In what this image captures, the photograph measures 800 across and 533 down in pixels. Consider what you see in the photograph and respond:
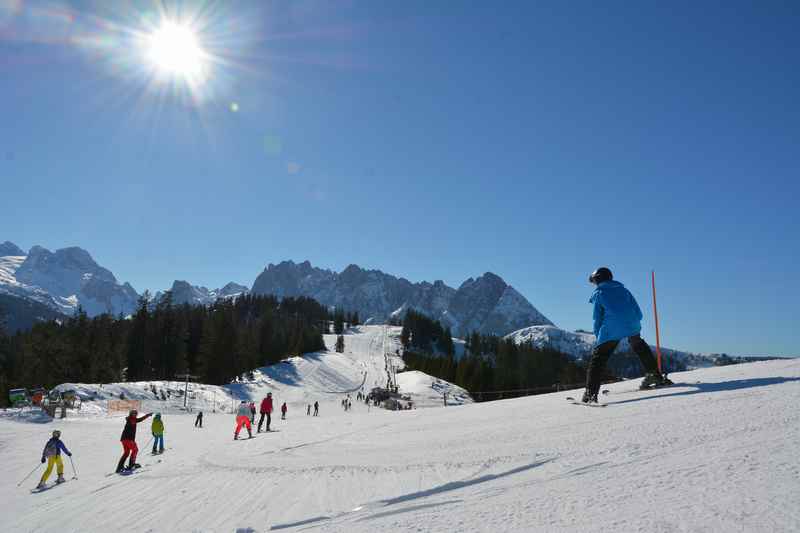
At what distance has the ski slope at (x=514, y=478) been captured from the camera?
3592 mm

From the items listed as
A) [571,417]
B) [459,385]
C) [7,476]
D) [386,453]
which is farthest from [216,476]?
[459,385]

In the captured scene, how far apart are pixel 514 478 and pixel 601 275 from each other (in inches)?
222

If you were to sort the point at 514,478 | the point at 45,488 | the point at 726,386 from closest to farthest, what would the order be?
the point at 514,478
the point at 726,386
the point at 45,488

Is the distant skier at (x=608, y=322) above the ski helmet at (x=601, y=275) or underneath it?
underneath

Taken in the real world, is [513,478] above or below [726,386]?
below

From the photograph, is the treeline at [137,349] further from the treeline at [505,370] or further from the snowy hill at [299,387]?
the treeline at [505,370]

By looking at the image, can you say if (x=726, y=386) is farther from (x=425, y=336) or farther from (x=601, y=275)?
(x=425, y=336)

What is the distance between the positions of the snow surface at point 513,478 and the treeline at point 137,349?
189 feet

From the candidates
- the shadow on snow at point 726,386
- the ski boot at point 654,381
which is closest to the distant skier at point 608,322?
the ski boot at point 654,381


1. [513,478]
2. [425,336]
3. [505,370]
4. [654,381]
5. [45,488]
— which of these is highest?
[425,336]

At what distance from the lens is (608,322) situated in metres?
8.89

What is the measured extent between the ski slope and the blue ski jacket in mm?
1288

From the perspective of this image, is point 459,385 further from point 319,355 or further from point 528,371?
point 319,355

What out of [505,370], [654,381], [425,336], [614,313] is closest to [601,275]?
[614,313]
